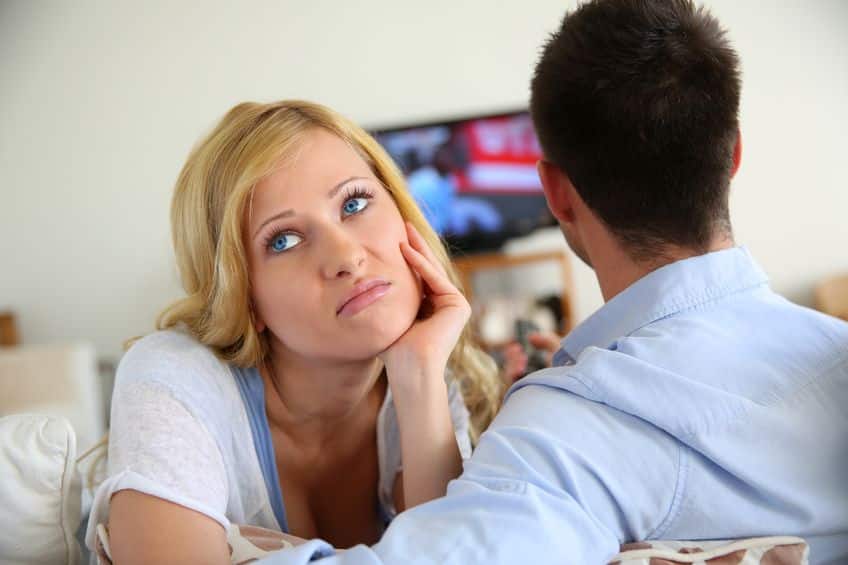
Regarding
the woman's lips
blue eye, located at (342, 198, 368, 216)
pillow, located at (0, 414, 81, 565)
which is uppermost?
blue eye, located at (342, 198, 368, 216)

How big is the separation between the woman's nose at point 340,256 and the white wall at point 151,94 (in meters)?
3.72

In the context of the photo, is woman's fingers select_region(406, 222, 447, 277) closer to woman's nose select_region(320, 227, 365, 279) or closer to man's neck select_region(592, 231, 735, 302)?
woman's nose select_region(320, 227, 365, 279)

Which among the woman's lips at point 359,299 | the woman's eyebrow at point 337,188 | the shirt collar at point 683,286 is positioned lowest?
the woman's lips at point 359,299

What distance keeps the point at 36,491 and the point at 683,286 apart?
753 millimetres

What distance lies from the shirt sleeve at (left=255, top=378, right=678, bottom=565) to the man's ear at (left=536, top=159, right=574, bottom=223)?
324 millimetres

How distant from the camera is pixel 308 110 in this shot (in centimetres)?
122

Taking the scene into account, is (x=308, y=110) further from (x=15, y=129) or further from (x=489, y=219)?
(x=15, y=129)

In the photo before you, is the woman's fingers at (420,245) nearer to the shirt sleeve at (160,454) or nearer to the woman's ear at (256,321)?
the woman's ear at (256,321)

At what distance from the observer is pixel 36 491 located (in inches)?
38.4

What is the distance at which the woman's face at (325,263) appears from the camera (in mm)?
1074

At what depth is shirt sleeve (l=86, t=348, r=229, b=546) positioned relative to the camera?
91 cm

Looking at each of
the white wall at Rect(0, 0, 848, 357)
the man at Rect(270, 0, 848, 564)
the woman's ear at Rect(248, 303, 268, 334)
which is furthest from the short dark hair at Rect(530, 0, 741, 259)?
the white wall at Rect(0, 0, 848, 357)

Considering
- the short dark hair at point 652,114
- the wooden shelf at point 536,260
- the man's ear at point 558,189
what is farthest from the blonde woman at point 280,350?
the wooden shelf at point 536,260

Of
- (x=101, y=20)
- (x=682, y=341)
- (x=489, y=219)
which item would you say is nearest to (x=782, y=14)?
(x=489, y=219)
